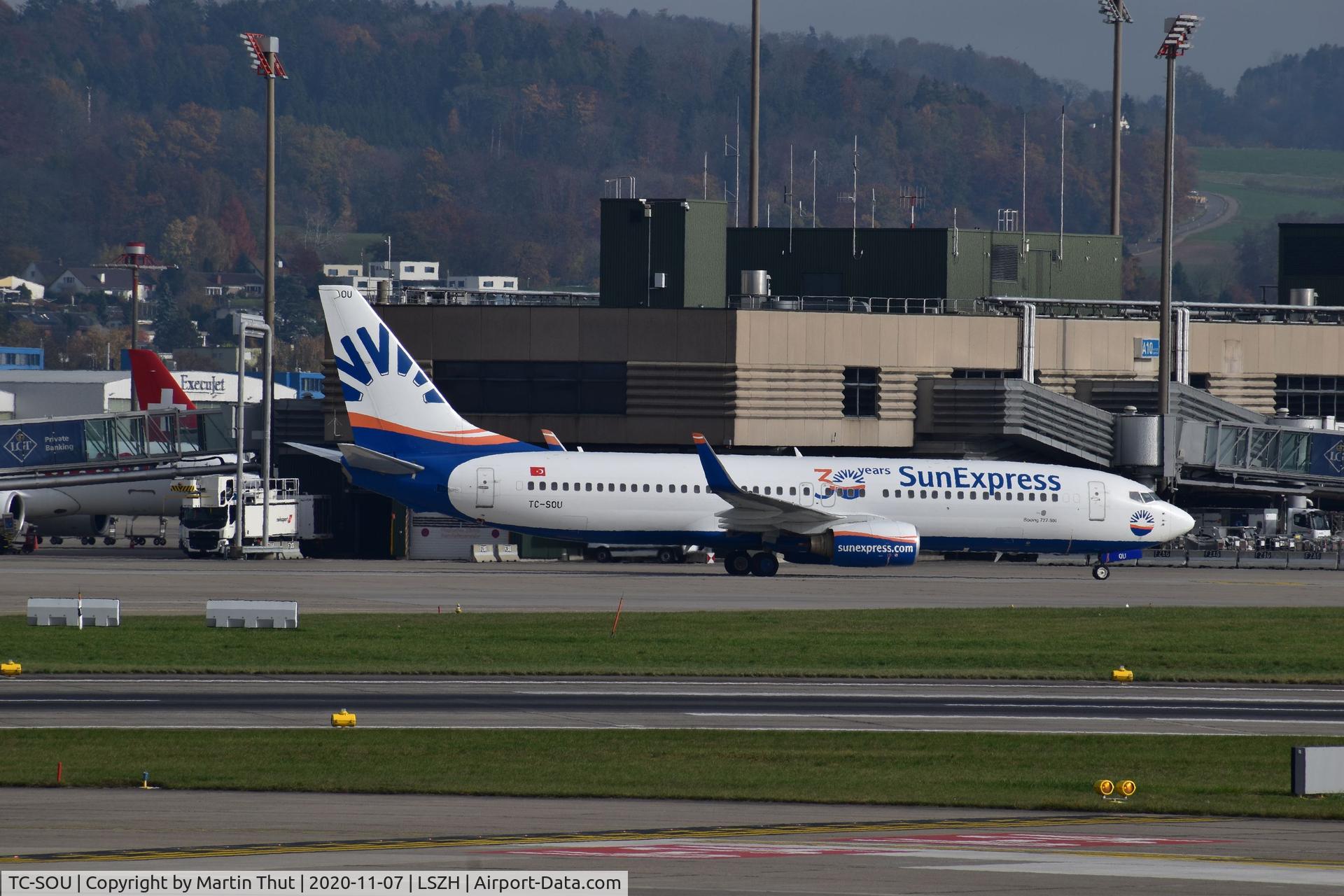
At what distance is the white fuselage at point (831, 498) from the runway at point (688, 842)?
125ft

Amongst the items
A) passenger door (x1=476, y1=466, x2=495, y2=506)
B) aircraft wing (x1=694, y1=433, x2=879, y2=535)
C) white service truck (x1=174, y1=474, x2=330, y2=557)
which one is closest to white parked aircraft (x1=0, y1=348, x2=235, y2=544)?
white service truck (x1=174, y1=474, x2=330, y2=557)

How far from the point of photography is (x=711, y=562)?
68.6 meters

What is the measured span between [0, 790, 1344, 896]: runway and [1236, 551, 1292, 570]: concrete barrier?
49200 mm

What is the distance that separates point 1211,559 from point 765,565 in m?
20.5

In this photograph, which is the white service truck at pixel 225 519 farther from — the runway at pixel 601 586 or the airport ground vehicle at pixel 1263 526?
the airport ground vehicle at pixel 1263 526

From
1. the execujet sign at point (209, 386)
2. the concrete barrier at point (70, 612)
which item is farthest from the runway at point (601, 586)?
the execujet sign at point (209, 386)

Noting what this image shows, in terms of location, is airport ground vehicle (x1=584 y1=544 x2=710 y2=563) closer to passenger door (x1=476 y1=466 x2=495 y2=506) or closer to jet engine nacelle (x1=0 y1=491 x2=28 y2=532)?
passenger door (x1=476 y1=466 x2=495 y2=506)

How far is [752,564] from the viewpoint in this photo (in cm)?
6144

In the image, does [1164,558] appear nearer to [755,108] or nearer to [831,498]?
[831,498]

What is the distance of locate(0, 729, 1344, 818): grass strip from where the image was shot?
74.6 ft

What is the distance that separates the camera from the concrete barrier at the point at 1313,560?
68375mm

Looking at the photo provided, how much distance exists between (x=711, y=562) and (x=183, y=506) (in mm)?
20050

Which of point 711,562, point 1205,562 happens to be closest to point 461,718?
point 711,562

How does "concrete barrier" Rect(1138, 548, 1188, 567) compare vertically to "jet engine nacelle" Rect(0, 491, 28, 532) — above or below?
below
